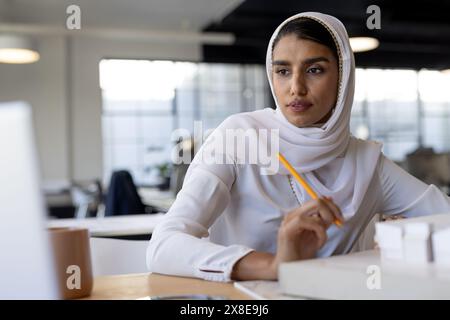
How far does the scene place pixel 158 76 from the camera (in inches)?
392

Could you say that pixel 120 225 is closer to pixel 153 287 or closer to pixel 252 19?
pixel 153 287

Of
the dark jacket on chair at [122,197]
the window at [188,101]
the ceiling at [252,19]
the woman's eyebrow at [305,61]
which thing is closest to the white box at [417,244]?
the woman's eyebrow at [305,61]

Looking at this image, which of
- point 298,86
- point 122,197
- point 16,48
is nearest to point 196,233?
point 298,86

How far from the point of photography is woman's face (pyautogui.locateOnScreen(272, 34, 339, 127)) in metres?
1.27

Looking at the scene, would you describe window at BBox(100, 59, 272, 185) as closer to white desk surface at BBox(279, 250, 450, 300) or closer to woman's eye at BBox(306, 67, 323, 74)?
woman's eye at BBox(306, 67, 323, 74)

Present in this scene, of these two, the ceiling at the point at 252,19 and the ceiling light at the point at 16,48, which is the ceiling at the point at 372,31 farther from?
the ceiling light at the point at 16,48

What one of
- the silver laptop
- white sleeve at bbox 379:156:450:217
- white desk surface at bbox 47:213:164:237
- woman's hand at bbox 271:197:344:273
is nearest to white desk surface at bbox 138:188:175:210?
white desk surface at bbox 47:213:164:237

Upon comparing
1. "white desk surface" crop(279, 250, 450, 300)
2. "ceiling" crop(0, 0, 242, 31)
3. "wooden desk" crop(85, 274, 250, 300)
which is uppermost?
"ceiling" crop(0, 0, 242, 31)

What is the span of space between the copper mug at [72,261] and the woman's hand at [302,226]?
0.31m

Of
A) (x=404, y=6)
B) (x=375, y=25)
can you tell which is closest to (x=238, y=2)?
(x=404, y=6)

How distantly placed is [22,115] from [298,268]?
1.59 feet

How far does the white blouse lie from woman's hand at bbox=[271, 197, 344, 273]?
0.29 ft

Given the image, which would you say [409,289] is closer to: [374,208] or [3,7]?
[374,208]

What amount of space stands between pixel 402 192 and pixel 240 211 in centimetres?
47
